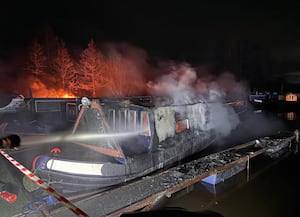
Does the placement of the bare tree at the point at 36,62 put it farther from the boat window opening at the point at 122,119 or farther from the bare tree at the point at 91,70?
the boat window opening at the point at 122,119

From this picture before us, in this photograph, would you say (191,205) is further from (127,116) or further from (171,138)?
(127,116)

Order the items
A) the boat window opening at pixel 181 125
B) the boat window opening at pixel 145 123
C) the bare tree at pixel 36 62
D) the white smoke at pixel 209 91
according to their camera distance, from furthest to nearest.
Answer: the bare tree at pixel 36 62, the white smoke at pixel 209 91, the boat window opening at pixel 181 125, the boat window opening at pixel 145 123

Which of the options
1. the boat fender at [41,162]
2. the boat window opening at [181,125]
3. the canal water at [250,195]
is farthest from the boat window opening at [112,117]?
the canal water at [250,195]

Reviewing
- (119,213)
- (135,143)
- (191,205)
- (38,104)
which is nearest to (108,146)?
(135,143)

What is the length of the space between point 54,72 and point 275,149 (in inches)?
854

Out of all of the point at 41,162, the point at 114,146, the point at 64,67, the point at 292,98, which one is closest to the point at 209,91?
the point at 114,146

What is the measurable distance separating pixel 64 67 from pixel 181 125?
1972 cm

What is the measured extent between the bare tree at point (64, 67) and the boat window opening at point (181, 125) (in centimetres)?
1858

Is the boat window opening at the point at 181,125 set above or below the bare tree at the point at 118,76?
below

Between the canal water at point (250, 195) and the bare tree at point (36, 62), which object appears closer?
the canal water at point (250, 195)

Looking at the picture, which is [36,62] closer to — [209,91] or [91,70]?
[91,70]

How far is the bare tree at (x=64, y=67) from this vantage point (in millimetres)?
22609

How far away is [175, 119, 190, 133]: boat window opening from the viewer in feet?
21.2

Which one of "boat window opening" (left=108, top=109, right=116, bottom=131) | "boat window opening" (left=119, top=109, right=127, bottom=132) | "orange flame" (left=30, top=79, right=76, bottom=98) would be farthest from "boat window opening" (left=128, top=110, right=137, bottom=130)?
"orange flame" (left=30, top=79, right=76, bottom=98)
